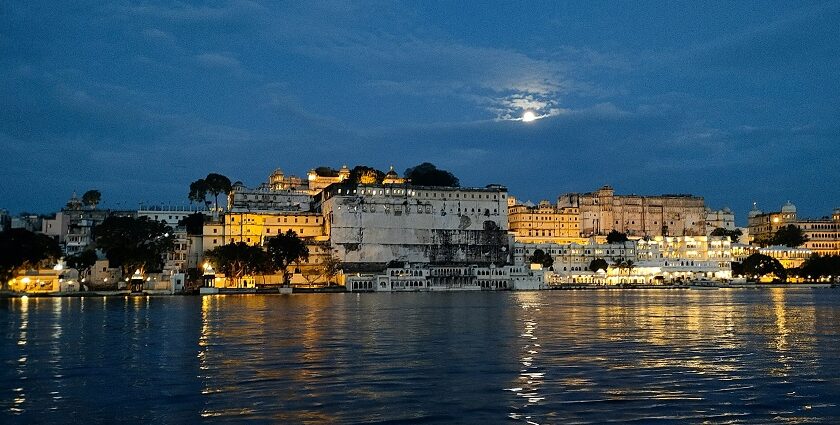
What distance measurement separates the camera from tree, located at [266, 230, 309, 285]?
320ft

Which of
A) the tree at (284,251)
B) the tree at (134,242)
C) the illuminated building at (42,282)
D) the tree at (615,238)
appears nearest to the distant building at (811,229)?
the tree at (615,238)

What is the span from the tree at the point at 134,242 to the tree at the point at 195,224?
7.08 m

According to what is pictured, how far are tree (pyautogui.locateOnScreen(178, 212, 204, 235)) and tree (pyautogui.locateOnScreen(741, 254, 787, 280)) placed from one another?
288 feet

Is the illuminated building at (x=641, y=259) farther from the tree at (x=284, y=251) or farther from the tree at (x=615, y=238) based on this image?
the tree at (x=284, y=251)

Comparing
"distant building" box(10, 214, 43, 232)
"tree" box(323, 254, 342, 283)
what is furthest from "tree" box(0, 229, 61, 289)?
"tree" box(323, 254, 342, 283)

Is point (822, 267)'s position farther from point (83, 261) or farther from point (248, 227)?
point (83, 261)

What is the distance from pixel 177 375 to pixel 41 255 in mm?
68969

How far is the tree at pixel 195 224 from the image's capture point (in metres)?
112

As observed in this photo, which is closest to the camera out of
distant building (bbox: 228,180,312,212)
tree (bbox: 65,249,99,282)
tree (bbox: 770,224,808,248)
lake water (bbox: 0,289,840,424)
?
lake water (bbox: 0,289,840,424)

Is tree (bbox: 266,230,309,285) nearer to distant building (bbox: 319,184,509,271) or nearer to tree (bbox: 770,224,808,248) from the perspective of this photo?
distant building (bbox: 319,184,509,271)

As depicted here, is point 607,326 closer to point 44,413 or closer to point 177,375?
point 177,375

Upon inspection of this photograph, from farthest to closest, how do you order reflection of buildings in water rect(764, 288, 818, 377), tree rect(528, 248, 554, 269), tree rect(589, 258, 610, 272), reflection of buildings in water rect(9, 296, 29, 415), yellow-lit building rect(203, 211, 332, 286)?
tree rect(589, 258, 610, 272) < tree rect(528, 248, 554, 269) < yellow-lit building rect(203, 211, 332, 286) < reflection of buildings in water rect(764, 288, 818, 377) < reflection of buildings in water rect(9, 296, 29, 415)

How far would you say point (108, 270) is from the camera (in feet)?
314

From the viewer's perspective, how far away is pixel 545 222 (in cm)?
14475
